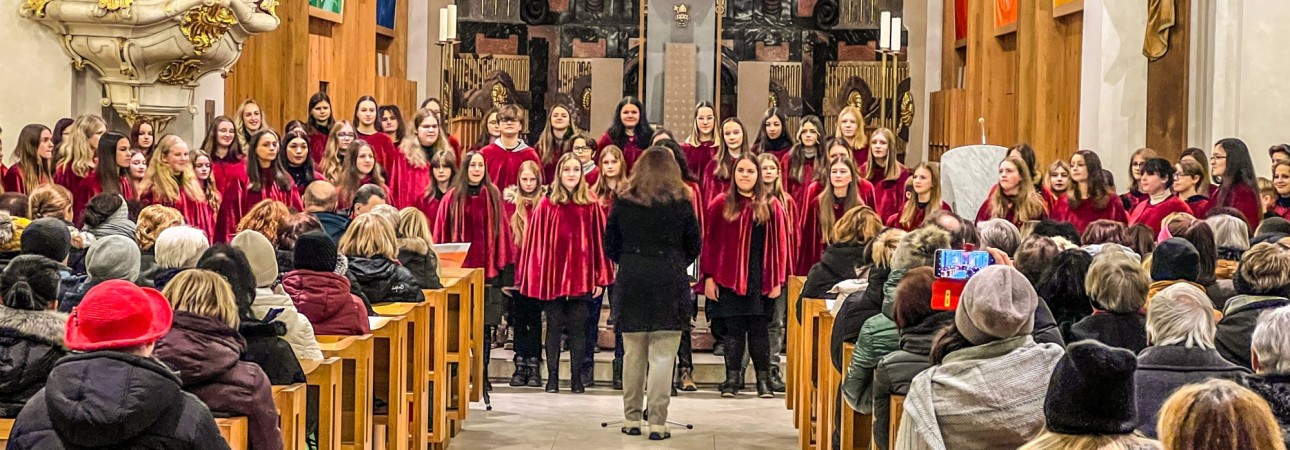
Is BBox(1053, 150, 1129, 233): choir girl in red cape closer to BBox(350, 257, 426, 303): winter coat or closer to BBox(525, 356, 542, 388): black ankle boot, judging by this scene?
BBox(525, 356, 542, 388): black ankle boot

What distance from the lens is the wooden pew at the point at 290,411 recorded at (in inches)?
208

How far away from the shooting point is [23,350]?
16.4ft

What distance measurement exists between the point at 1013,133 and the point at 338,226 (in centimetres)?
991

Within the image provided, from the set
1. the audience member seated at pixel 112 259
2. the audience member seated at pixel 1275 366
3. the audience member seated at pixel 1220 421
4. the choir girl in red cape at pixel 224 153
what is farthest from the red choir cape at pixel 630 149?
the audience member seated at pixel 1220 421

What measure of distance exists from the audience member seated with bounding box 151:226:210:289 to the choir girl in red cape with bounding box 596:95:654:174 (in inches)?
219

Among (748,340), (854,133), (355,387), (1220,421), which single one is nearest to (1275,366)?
(1220,421)

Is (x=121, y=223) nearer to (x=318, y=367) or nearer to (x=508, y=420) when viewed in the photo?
(x=508, y=420)

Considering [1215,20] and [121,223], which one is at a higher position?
[1215,20]

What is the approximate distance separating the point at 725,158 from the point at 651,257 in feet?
9.04

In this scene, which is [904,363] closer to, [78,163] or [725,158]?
[725,158]

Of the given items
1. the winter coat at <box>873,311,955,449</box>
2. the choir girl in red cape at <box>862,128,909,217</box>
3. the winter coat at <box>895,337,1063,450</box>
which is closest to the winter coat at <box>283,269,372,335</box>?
the winter coat at <box>873,311,955,449</box>

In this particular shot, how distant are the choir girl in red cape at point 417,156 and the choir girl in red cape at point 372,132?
154mm

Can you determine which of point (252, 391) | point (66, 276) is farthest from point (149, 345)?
point (66, 276)

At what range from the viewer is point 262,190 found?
33.4 feet
